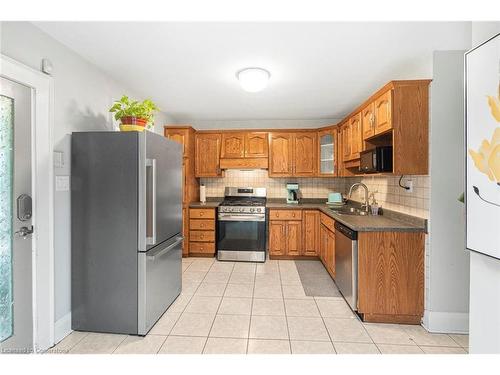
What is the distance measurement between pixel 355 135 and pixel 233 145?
2.02 m

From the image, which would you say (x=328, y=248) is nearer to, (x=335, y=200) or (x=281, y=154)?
(x=335, y=200)

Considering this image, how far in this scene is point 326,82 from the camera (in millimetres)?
2773

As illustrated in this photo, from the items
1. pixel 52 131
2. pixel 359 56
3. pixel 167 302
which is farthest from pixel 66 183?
pixel 359 56

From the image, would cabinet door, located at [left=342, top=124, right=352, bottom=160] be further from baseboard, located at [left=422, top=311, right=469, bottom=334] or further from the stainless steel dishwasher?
baseboard, located at [left=422, top=311, right=469, bottom=334]

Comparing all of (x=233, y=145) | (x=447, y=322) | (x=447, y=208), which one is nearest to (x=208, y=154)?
(x=233, y=145)

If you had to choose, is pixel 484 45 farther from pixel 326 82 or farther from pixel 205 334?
pixel 205 334

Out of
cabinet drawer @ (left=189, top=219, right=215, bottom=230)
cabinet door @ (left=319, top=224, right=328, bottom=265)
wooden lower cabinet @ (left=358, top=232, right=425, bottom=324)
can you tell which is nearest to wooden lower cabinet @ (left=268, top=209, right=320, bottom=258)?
cabinet door @ (left=319, top=224, right=328, bottom=265)

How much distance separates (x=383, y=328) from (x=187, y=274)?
7.77ft

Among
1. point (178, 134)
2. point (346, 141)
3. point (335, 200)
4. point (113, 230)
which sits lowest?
point (113, 230)

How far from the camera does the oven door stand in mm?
3904

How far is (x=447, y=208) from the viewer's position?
→ 205 centimetres

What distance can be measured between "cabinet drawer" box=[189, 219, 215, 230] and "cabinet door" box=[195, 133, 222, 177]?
0.83 metres

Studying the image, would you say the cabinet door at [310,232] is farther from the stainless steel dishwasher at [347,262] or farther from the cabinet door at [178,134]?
the cabinet door at [178,134]

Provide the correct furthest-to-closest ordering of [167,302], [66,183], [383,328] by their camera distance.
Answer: [167,302] < [383,328] < [66,183]
